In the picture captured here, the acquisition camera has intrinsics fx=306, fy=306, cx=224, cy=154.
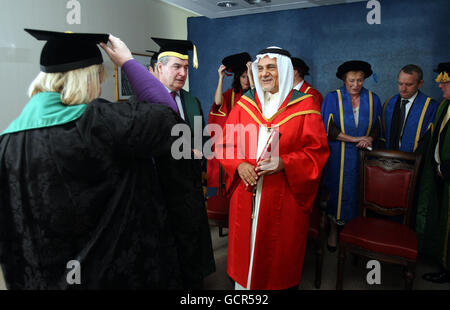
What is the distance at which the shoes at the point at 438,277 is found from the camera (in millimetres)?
2795

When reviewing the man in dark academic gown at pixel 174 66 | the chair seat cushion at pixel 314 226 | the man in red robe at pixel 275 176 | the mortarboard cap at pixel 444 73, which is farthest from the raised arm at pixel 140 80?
the mortarboard cap at pixel 444 73

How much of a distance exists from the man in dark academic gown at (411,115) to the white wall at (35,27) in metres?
3.32

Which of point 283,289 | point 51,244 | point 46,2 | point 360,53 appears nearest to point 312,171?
point 283,289

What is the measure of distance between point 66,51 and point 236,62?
330cm

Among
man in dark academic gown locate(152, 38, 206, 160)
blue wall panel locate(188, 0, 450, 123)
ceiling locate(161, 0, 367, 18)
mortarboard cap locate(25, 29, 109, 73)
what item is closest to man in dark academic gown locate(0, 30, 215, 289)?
mortarboard cap locate(25, 29, 109, 73)

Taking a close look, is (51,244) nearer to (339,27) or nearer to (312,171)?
(312,171)

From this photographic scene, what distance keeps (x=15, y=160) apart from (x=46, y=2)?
8.90 ft

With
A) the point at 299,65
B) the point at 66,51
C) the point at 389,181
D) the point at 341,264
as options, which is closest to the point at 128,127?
the point at 66,51

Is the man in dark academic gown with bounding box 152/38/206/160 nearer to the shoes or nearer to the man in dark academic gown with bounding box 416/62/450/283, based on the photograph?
the man in dark academic gown with bounding box 416/62/450/283

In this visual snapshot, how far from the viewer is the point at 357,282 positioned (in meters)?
2.78

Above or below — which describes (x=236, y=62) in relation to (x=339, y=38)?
below

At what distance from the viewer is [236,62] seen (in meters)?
4.09

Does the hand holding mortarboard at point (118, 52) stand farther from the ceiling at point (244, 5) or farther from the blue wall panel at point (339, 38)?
the blue wall panel at point (339, 38)

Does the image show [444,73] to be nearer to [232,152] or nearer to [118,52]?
[232,152]
